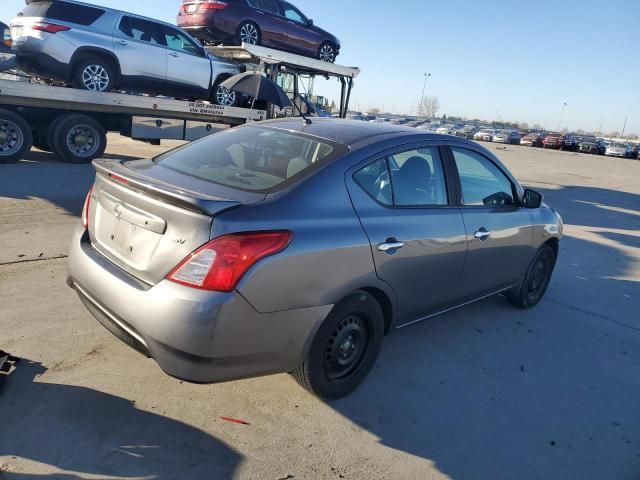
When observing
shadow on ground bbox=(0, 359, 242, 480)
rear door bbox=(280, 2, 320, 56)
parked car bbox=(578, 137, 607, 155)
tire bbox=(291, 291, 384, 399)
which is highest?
rear door bbox=(280, 2, 320, 56)

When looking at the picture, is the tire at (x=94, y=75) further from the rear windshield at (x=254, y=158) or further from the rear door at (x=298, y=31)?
the rear windshield at (x=254, y=158)

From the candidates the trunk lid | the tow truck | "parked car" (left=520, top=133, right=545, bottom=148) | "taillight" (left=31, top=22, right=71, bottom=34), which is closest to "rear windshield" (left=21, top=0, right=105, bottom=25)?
"taillight" (left=31, top=22, right=71, bottom=34)

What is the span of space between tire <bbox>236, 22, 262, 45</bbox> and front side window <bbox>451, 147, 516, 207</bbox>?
376 inches

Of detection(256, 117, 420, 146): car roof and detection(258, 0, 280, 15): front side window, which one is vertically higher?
detection(258, 0, 280, 15): front side window

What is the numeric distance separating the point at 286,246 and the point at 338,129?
4.13ft

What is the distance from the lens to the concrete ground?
252 centimetres

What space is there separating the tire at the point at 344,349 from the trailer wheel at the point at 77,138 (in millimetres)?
9094

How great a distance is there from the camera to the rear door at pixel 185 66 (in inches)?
424

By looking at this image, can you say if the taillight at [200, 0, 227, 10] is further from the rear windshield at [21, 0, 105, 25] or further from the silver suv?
the rear windshield at [21, 0, 105, 25]

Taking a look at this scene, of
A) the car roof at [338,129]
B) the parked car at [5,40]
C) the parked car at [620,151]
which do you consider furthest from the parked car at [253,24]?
the parked car at [620,151]

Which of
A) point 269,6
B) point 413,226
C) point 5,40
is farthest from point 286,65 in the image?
point 413,226

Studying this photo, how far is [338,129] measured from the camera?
3.49 meters

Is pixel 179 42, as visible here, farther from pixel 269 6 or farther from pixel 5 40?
pixel 5 40

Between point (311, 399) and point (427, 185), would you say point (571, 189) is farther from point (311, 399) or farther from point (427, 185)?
point (311, 399)
